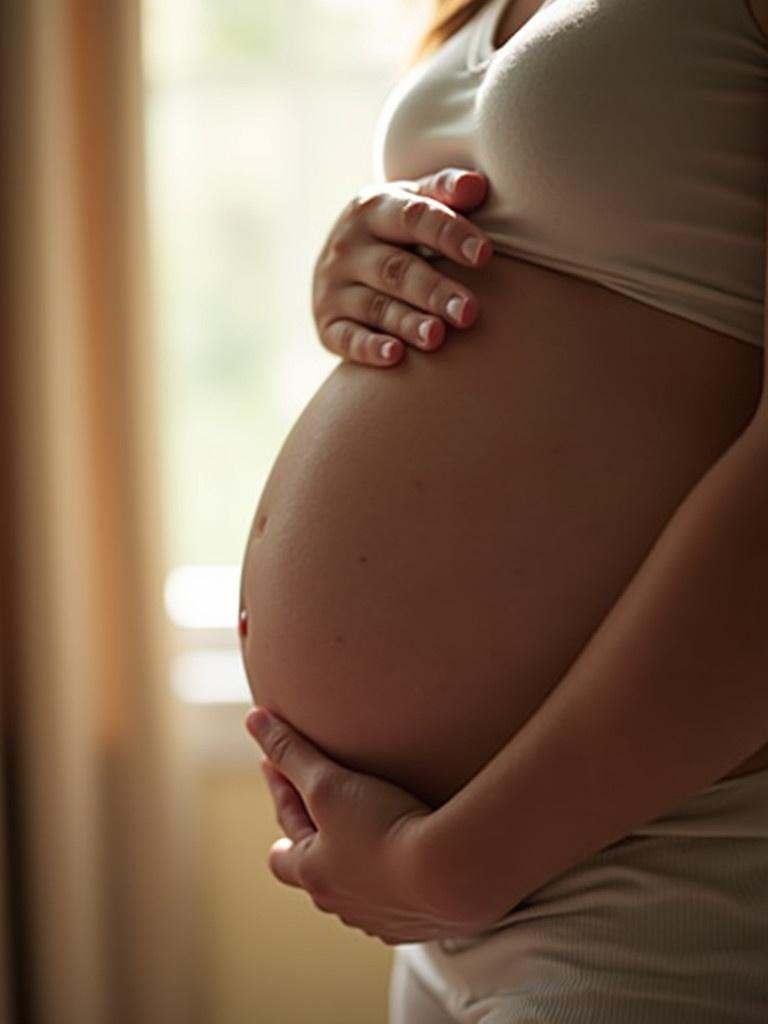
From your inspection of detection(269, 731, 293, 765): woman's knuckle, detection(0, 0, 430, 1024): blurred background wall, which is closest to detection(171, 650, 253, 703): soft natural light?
detection(0, 0, 430, 1024): blurred background wall

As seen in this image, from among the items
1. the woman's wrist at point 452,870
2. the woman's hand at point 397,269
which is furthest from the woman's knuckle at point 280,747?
the woman's hand at point 397,269

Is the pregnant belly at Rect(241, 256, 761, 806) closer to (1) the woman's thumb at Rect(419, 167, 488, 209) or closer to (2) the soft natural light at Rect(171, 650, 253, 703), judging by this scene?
(1) the woman's thumb at Rect(419, 167, 488, 209)

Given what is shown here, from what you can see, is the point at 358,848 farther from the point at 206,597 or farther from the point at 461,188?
the point at 206,597

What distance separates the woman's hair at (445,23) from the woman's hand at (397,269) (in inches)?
5.5

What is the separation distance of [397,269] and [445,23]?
242 mm

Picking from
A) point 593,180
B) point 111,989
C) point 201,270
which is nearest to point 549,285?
point 593,180

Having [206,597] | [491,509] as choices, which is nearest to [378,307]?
[491,509]

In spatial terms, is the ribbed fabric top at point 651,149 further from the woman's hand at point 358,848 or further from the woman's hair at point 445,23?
the woman's hand at point 358,848

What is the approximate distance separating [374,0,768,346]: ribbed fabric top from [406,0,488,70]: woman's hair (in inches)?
8.4

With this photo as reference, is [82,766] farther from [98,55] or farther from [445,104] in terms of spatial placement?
[445,104]

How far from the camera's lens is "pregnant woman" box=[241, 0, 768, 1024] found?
0.79 m

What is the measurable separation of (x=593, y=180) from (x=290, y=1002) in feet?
4.00

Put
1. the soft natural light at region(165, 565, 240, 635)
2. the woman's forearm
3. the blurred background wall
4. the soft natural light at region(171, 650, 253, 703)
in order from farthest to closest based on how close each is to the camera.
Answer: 1. the soft natural light at region(165, 565, 240, 635)
2. the soft natural light at region(171, 650, 253, 703)
3. the blurred background wall
4. the woman's forearm

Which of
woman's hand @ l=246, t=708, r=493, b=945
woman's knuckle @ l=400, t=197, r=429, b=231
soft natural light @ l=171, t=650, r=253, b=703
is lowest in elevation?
soft natural light @ l=171, t=650, r=253, b=703
